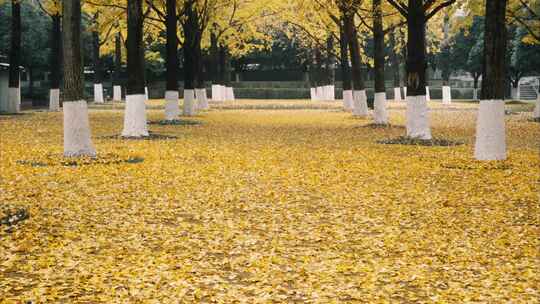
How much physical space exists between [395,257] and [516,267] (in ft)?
4.49

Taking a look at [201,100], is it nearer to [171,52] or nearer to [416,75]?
[171,52]

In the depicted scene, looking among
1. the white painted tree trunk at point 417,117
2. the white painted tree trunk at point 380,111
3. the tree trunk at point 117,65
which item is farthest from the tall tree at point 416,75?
the tree trunk at point 117,65

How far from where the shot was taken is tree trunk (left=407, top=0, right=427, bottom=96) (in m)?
26.4

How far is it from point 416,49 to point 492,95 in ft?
20.6

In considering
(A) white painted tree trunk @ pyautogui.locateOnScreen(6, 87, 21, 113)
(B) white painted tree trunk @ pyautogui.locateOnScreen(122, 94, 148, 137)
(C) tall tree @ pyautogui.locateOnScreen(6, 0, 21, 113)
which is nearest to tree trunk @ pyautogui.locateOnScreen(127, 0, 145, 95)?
(B) white painted tree trunk @ pyautogui.locateOnScreen(122, 94, 148, 137)

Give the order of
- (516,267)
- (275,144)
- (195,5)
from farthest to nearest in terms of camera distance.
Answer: (195,5) < (275,144) < (516,267)

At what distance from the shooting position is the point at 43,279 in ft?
29.1

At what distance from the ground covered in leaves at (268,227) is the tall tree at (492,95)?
0.58 metres


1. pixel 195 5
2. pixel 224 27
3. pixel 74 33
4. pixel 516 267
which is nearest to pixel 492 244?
pixel 516 267

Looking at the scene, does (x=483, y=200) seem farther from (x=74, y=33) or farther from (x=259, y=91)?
(x=259, y=91)

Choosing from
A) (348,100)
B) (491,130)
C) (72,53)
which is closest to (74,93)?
(72,53)

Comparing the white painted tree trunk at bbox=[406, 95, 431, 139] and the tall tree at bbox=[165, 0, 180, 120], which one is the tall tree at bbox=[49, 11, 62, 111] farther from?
the white painted tree trunk at bbox=[406, 95, 431, 139]

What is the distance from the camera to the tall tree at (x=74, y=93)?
20.7 metres

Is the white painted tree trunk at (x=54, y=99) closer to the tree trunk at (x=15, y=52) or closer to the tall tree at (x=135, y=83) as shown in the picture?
the tree trunk at (x=15, y=52)
